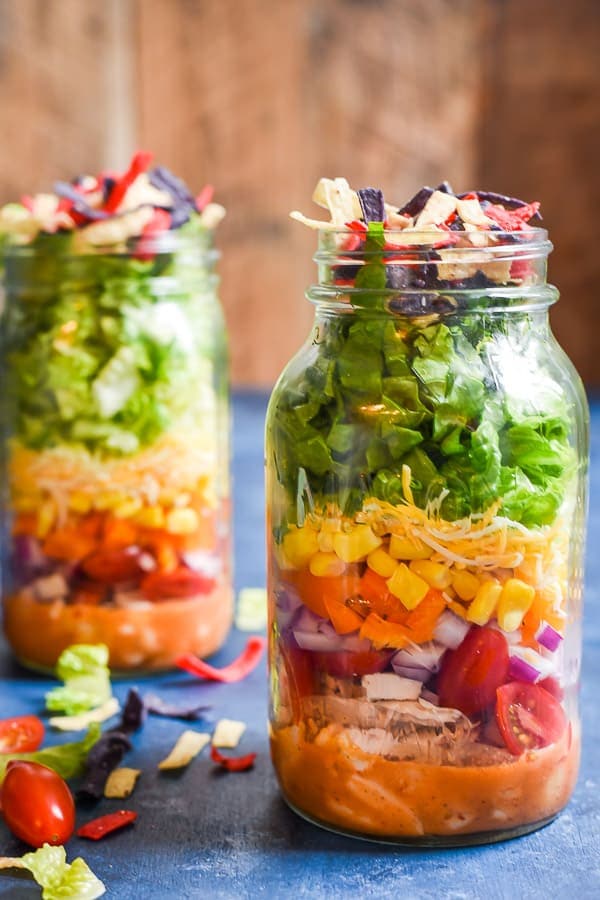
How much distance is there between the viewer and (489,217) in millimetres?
1277

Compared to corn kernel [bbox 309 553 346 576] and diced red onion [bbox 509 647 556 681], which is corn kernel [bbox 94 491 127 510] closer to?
corn kernel [bbox 309 553 346 576]

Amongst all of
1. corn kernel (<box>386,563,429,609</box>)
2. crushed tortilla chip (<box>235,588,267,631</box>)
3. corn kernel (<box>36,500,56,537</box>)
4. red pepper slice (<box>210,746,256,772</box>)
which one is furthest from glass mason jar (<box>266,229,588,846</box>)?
crushed tortilla chip (<box>235,588,267,631</box>)

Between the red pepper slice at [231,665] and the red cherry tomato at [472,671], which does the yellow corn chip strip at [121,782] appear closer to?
the red pepper slice at [231,665]

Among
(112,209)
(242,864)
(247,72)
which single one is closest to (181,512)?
(112,209)

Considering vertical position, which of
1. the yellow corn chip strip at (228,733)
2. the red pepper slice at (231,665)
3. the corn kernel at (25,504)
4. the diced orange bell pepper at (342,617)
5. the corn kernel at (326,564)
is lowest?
the yellow corn chip strip at (228,733)

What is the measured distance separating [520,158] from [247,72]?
86cm

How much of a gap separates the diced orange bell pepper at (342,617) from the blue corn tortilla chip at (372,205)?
0.38 metres

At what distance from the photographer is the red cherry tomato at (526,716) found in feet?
4.09

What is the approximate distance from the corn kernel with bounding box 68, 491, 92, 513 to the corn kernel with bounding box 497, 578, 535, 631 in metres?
0.70

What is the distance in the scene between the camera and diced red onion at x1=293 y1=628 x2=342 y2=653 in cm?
127

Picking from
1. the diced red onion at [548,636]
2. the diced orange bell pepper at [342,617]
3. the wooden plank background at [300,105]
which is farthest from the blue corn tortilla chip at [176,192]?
the wooden plank background at [300,105]

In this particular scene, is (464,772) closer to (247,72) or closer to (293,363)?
(293,363)

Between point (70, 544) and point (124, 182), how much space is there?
0.50m

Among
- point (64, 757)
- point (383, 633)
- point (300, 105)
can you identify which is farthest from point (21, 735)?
point (300, 105)
